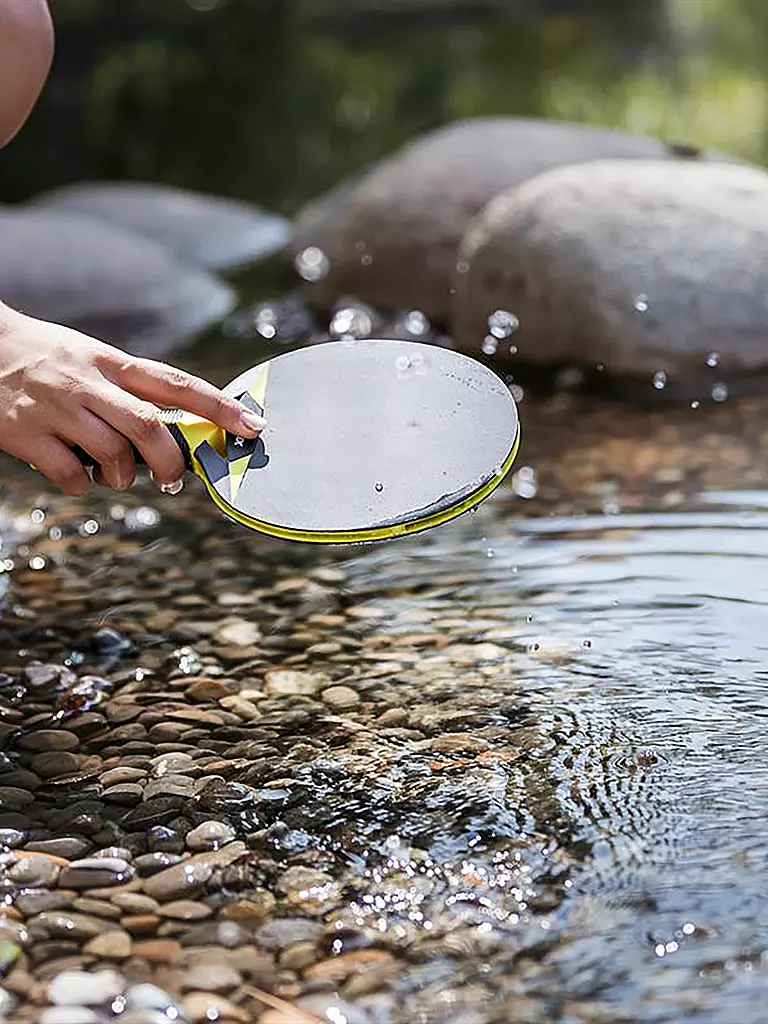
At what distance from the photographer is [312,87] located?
1134cm

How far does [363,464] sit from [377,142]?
299 inches

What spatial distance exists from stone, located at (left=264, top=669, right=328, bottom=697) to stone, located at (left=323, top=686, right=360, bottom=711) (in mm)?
25

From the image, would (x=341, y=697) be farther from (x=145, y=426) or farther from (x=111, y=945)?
(x=111, y=945)

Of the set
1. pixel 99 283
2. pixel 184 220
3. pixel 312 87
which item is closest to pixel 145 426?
pixel 99 283

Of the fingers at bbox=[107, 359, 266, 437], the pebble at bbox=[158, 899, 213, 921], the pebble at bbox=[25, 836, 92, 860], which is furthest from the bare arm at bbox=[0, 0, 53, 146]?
the pebble at bbox=[158, 899, 213, 921]

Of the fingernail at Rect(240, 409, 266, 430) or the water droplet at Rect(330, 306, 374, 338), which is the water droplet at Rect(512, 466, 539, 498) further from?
the water droplet at Rect(330, 306, 374, 338)

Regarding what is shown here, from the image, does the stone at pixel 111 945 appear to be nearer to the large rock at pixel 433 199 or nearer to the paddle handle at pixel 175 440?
the paddle handle at pixel 175 440

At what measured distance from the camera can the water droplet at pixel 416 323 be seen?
511cm

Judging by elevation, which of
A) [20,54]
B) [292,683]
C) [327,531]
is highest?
[20,54]

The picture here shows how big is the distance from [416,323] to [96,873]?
137 inches

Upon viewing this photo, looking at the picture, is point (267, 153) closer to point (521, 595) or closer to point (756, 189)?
point (756, 189)

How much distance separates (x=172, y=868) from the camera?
193 cm

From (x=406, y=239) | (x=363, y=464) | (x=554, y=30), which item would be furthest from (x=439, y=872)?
(x=554, y=30)

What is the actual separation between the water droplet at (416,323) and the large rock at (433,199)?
1.4 inches
